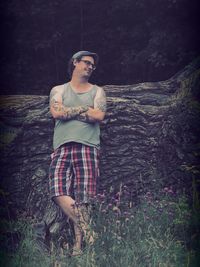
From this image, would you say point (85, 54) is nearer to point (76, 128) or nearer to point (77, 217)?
point (76, 128)

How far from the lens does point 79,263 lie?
5.94m

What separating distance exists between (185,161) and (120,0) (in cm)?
192

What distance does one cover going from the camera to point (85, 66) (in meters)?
6.43

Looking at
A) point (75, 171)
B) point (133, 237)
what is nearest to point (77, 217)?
point (75, 171)

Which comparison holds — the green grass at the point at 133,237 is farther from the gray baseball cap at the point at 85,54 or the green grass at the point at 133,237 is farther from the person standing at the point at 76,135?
the gray baseball cap at the point at 85,54

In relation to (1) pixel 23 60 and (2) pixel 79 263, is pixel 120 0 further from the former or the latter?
(2) pixel 79 263

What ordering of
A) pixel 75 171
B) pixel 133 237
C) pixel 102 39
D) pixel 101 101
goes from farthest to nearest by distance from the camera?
pixel 102 39
pixel 101 101
pixel 75 171
pixel 133 237

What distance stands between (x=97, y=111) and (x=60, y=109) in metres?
0.40

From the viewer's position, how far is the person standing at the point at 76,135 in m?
6.21

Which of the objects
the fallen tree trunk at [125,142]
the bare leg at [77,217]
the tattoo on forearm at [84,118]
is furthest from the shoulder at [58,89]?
the bare leg at [77,217]

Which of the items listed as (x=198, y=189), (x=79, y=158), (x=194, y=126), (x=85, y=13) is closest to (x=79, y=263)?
(x=79, y=158)

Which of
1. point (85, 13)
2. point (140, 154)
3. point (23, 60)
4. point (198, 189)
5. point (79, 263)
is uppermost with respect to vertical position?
point (85, 13)

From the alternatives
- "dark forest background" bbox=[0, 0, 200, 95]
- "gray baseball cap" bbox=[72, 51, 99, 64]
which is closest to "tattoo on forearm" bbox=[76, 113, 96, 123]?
"dark forest background" bbox=[0, 0, 200, 95]

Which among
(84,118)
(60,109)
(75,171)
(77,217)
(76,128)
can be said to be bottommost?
(77,217)
